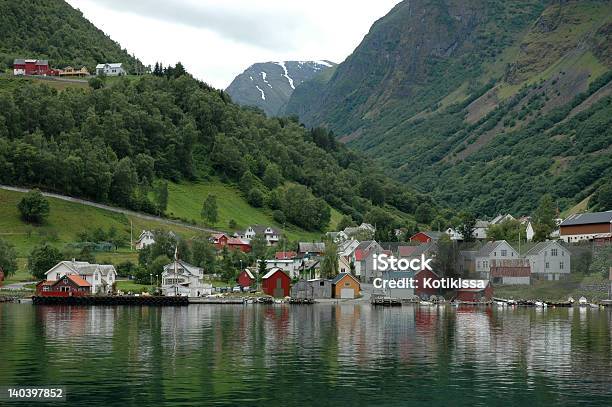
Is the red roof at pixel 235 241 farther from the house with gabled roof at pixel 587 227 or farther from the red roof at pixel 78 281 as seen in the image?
the house with gabled roof at pixel 587 227

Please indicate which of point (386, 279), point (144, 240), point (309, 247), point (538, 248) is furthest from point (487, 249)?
point (144, 240)

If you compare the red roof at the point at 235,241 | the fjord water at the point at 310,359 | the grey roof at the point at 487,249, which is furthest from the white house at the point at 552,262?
the red roof at the point at 235,241

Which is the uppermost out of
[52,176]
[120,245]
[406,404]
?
[52,176]

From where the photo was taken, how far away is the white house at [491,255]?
146 m

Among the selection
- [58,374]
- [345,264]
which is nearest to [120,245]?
[345,264]

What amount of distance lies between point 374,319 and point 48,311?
39.1 meters

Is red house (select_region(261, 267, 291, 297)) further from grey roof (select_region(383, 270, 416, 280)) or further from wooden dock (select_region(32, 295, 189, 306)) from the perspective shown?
wooden dock (select_region(32, 295, 189, 306))

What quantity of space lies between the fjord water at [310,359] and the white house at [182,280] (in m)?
38.2

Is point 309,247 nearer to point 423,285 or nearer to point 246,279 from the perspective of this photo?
point 246,279

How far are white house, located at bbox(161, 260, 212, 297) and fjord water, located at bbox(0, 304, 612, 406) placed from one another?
38.2 metres

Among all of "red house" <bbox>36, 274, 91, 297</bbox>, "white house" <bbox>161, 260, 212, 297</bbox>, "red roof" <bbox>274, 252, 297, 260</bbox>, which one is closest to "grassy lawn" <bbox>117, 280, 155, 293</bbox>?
"white house" <bbox>161, 260, 212, 297</bbox>

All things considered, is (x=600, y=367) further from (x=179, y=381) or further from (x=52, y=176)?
(x=52, y=176)

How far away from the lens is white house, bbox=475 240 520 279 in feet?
478

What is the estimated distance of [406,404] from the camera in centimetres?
4606
